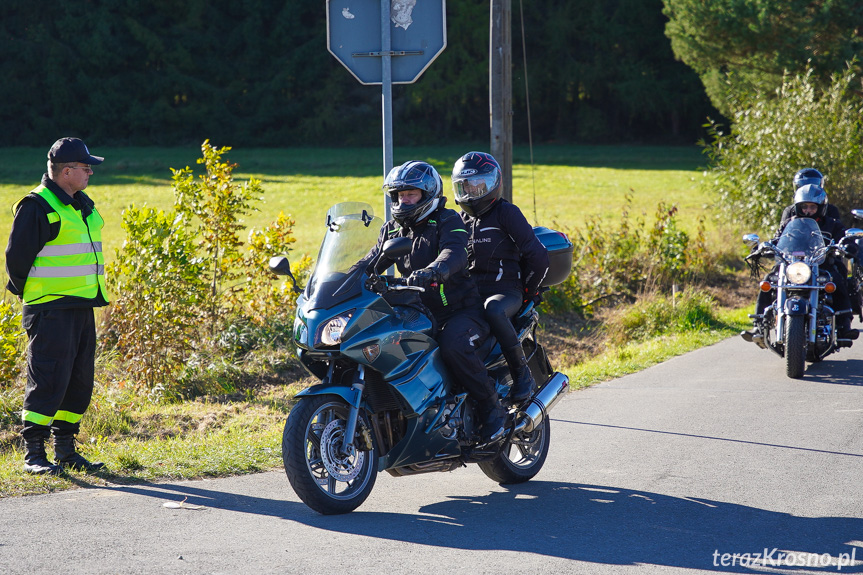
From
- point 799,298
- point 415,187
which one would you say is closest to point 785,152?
point 799,298

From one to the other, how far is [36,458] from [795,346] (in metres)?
6.51

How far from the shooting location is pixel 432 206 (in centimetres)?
550

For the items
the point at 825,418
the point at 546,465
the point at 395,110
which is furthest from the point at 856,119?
the point at 395,110

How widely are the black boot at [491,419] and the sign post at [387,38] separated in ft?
6.76

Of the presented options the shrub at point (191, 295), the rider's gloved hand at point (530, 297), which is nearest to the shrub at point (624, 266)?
the shrub at point (191, 295)

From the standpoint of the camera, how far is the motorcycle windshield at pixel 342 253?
505 centimetres

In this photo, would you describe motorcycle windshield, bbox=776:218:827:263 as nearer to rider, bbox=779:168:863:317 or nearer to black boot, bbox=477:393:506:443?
rider, bbox=779:168:863:317

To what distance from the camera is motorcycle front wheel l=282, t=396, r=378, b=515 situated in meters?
4.85

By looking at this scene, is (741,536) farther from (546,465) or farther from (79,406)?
(79,406)

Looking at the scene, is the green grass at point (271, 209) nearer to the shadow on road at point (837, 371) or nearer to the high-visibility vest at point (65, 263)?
the high-visibility vest at point (65, 263)

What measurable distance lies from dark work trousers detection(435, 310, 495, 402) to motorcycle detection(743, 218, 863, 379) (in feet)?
14.8

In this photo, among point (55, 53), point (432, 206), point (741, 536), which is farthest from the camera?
point (55, 53)

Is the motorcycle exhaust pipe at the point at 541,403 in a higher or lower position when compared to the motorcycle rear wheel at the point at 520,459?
higher

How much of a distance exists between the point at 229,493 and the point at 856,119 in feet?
49.2
